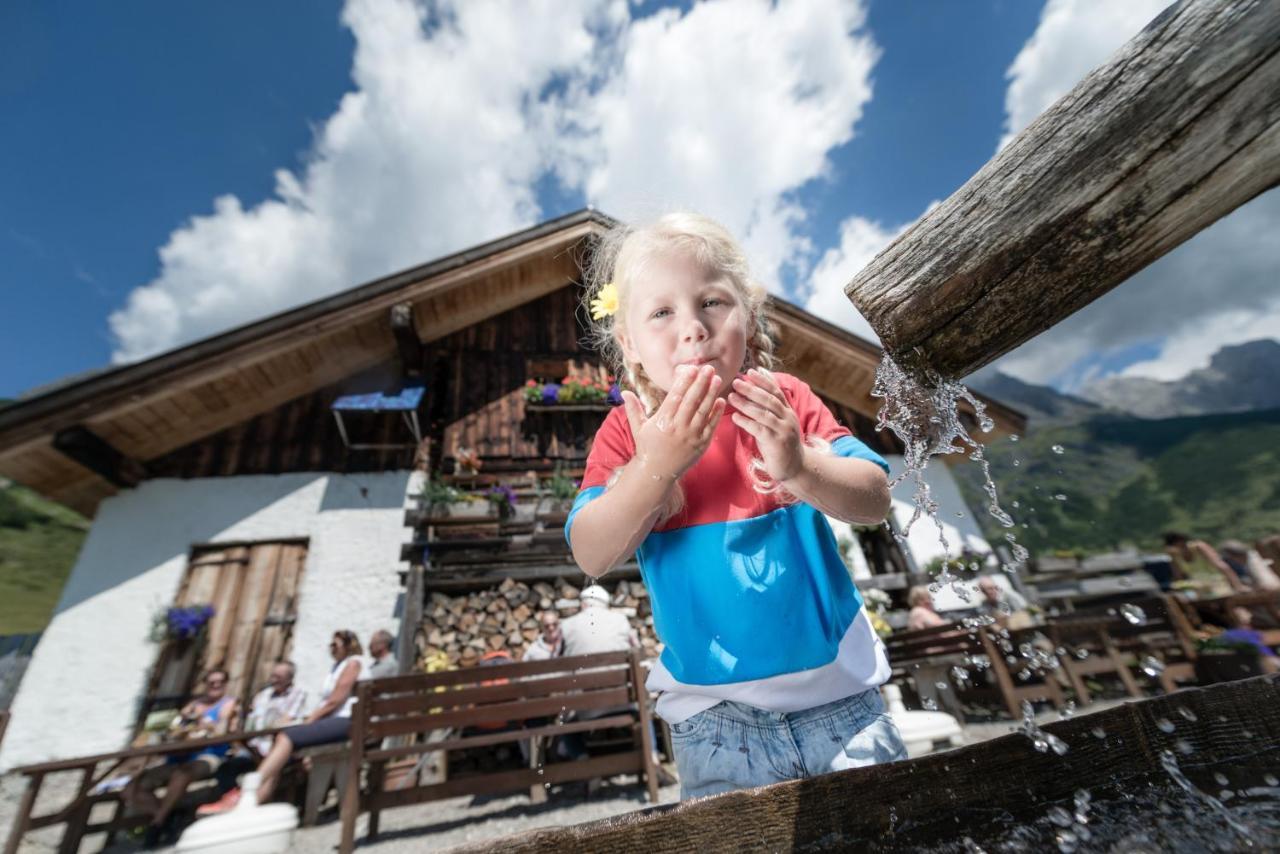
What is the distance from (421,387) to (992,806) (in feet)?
27.3

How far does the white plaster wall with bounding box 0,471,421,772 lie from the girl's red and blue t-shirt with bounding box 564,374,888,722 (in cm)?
707

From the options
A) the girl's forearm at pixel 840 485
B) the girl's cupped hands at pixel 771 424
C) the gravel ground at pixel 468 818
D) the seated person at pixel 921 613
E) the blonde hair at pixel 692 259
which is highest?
Result: the blonde hair at pixel 692 259

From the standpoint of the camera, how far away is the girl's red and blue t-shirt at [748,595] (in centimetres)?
111

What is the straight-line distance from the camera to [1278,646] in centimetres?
516

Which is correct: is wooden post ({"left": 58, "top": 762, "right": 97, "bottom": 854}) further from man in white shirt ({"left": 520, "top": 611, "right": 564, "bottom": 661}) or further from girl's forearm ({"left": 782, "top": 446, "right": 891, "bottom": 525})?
girl's forearm ({"left": 782, "top": 446, "right": 891, "bottom": 525})

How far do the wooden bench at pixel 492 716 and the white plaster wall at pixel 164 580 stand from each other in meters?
3.42

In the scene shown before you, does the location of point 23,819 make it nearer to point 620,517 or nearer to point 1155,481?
point 620,517

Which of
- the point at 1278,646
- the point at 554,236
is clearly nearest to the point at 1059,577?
the point at 1278,646

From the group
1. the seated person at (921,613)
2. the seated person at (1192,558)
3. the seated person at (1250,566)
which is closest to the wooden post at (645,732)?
the seated person at (921,613)

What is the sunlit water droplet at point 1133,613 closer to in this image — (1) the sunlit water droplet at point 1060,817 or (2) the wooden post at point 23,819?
(1) the sunlit water droplet at point 1060,817

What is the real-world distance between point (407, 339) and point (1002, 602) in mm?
9756

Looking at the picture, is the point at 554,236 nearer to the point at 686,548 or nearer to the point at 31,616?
the point at 686,548

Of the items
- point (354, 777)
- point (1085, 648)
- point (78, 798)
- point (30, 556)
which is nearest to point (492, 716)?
point (354, 777)

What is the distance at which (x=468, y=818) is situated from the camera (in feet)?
14.0
